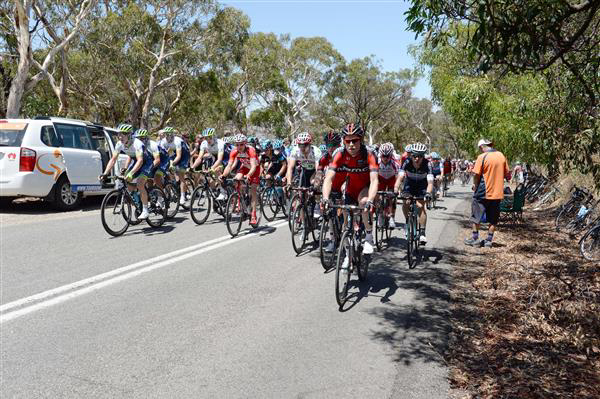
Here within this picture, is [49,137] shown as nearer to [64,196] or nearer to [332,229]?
[64,196]

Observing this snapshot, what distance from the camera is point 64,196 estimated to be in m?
12.2

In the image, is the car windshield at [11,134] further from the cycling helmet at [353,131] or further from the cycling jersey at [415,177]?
the cycling jersey at [415,177]

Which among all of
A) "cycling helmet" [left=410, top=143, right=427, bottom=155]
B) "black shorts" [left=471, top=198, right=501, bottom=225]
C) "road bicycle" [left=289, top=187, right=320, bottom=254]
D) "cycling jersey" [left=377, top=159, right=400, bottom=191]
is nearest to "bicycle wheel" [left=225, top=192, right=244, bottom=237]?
"road bicycle" [left=289, top=187, right=320, bottom=254]

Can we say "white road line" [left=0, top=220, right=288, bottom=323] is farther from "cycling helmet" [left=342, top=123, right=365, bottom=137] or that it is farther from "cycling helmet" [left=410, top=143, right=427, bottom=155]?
"cycling helmet" [left=410, top=143, right=427, bottom=155]

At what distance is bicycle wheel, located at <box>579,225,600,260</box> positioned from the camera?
859cm

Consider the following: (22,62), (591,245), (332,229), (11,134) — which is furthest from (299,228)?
(22,62)

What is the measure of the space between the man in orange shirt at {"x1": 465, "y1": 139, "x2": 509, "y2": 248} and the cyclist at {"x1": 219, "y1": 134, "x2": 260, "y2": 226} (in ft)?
15.0

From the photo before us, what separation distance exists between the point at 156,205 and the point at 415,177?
5417 mm

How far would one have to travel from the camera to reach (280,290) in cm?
629

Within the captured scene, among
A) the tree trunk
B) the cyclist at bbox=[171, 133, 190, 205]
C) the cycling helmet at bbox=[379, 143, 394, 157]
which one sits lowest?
the cyclist at bbox=[171, 133, 190, 205]

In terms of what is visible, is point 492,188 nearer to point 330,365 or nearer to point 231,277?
point 231,277

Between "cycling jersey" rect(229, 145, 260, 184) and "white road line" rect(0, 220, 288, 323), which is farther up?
"cycling jersey" rect(229, 145, 260, 184)

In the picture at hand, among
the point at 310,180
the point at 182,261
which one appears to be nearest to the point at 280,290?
the point at 182,261

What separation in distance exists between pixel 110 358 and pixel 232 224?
18.8 feet
